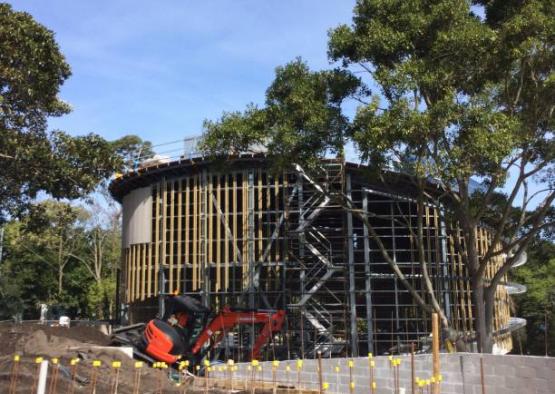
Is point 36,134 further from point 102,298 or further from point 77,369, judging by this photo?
point 102,298

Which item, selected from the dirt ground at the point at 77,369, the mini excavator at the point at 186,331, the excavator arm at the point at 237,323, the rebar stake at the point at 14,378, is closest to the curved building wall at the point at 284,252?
the excavator arm at the point at 237,323

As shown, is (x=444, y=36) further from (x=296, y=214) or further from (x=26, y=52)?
(x=296, y=214)

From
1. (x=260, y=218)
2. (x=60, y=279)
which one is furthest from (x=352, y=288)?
(x=60, y=279)

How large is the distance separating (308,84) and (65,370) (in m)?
8.89

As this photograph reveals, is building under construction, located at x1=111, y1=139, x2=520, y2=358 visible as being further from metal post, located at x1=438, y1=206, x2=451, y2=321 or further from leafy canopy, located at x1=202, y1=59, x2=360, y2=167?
leafy canopy, located at x1=202, y1=59, x2=360, y2=167

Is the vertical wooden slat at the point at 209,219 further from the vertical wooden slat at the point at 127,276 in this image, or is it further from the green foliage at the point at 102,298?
the green foliage at the point at 102,298

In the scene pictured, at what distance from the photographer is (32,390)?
1076cm

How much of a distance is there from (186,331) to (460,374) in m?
9.17

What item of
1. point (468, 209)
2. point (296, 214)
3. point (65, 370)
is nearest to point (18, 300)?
point (296, 214)

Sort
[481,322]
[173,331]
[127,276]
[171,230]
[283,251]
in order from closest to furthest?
[481,322] → [173,331] → [283,251] → [171,230] → [127,276]

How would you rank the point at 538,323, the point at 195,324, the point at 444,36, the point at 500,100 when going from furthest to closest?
the point at 538,323 < the point at 195,324 < the point at 500,100 < the point at 444,36

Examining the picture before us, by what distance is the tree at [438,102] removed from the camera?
12.7 meters

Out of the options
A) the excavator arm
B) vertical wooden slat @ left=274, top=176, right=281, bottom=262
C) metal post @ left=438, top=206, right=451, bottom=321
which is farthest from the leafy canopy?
metal post @ left=438, top=206, right=451, bottom=321

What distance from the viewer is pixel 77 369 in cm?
1384
